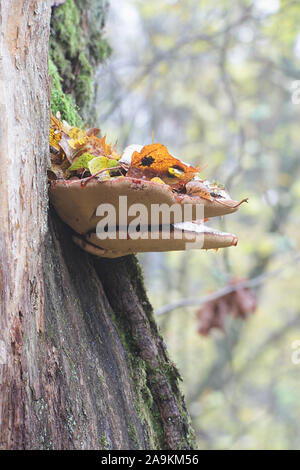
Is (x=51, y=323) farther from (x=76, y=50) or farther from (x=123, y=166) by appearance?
(x=76, y=50)

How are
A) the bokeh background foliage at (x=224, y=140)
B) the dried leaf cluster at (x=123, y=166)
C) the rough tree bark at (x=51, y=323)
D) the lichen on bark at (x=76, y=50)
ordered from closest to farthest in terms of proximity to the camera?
the rough tree bark at (x=51, y=323)
the dried leaf cluster at (x=123, y=166)
the lichen on bark at (x=76, y=50)
the bokeh background foliage at (x=224, y=140)

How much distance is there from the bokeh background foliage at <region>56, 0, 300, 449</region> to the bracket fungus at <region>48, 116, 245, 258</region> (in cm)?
283

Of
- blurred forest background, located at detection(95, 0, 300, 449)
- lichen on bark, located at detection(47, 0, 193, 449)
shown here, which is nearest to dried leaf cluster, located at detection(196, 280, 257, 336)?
blurred forest background, located at detection(95, 0, 300, 449)

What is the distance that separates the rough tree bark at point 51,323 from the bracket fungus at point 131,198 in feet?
0.31

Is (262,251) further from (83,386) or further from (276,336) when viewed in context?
(83,386)

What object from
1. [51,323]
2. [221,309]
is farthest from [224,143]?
[51,323]

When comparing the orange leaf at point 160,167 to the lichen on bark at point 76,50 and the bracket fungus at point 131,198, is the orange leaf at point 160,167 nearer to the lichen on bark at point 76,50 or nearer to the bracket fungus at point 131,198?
the bracket fungus at point 131,198

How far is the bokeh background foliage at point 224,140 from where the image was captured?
5195 millimetres

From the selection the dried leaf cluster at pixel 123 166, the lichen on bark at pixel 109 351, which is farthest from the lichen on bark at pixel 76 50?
the dried leaf cluster at pixel 123 166

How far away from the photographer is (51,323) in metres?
1.12

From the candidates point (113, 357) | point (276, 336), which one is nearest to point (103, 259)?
point (113, 357)

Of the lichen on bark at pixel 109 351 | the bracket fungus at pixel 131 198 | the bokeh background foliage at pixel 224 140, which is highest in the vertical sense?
the bokeh background foliage at pixel 224 140

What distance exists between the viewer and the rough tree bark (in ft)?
3.03

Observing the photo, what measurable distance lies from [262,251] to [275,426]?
5806 mm
